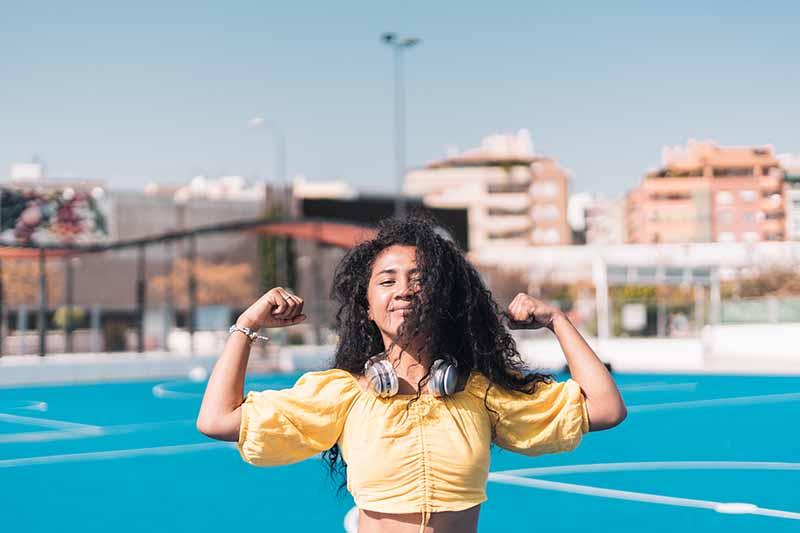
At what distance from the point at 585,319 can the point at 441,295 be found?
39065 mm

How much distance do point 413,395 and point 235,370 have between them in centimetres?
42

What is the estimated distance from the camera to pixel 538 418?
2938mm

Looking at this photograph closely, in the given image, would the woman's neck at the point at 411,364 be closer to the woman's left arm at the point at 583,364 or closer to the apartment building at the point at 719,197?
the woman's left arm at the point at 583,364

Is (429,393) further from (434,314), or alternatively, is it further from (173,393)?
(173,393)

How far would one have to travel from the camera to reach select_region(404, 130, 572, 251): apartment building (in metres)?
118

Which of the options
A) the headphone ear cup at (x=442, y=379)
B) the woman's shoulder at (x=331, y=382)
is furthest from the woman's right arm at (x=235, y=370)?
the headphone ear cup at (x=442, y=379)

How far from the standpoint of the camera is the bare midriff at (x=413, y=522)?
2.79 meters

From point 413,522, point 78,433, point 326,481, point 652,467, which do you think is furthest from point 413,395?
point 78,433

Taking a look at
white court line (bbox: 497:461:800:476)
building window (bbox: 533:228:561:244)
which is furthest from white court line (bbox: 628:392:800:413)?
building window (bbox: 533:228:561:244)

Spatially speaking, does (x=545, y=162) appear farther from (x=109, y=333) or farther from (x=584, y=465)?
(x=584, y=465)

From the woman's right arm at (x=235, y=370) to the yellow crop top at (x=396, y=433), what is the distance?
4cm

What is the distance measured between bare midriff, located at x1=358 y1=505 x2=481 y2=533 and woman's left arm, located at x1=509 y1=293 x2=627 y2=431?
0.41m

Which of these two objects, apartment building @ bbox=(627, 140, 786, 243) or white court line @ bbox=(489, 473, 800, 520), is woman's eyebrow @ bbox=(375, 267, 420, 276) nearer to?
white court line @ bbox=(489, 473, 800, 520)

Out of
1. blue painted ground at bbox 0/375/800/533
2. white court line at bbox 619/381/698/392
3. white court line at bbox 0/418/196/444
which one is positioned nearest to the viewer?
blue painted ground at bbox 0/375/800/533
